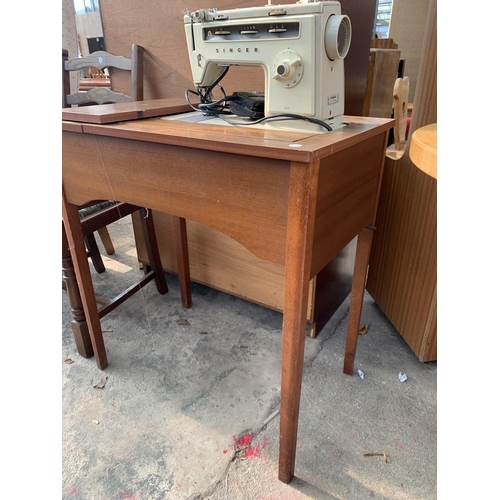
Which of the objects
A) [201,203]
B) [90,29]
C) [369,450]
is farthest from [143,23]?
[90,29]

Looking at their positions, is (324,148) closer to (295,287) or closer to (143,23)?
(295,287)

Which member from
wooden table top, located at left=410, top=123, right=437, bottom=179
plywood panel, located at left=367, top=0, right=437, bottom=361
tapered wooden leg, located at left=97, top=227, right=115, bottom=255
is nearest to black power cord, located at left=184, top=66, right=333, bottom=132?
wooden table top, located at left=410, top=123, right=437, bottom=179

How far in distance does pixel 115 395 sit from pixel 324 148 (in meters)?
1.12

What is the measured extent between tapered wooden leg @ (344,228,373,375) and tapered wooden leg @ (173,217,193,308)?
29.9 inches

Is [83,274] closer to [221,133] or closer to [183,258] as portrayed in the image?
[183,258]

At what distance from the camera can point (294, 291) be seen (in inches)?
31.1

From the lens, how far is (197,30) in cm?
98

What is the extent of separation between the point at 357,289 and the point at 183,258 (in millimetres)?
794

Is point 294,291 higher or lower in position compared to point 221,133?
lower

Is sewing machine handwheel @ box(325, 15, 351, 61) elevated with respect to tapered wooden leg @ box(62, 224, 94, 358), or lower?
elevated

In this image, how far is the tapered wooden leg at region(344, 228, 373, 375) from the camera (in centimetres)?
116

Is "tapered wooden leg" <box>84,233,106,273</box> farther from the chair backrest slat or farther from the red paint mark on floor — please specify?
the red paint mark on floor

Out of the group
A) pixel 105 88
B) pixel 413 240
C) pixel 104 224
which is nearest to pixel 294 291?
pixel 413 240

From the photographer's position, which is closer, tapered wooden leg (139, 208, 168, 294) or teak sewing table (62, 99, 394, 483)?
teak sewing table (62, 99, 394, 483)
